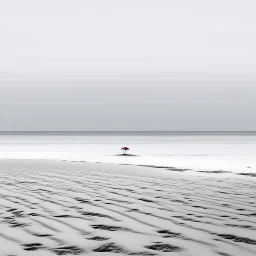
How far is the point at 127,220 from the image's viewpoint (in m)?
4.72

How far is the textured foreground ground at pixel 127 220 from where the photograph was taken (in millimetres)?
3609

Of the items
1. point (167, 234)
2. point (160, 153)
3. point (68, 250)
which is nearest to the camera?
point (68, 250)

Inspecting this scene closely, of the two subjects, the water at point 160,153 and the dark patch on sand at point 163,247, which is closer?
the dark patch on sand at point 163,247

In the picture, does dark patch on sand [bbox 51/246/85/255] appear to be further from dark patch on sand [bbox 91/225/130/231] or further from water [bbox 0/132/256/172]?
water [bbox 0/132/256/172]

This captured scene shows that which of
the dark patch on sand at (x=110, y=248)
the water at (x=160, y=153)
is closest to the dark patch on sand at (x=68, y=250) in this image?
the dark patch on sand at (x=110, y=248)

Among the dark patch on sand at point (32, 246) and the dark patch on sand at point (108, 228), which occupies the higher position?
the dark patch on sand at point (108, 228)

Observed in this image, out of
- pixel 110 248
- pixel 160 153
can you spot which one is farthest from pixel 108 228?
pixel 160 153

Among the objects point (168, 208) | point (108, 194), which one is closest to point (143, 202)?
point (168, 208)

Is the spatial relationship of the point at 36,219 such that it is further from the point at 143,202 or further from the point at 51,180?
the point at 51,180

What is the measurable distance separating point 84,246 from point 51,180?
5703mm

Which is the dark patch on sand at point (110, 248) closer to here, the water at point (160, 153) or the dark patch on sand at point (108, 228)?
the dark patch on sand at point (108, 228)

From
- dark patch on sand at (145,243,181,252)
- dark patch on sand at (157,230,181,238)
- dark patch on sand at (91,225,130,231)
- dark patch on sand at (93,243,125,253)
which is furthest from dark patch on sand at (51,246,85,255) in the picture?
dark patch on sand at (157,230,181,238)

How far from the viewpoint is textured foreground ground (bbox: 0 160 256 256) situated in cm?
361

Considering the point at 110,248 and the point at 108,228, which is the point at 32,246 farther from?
the point at 108,228
